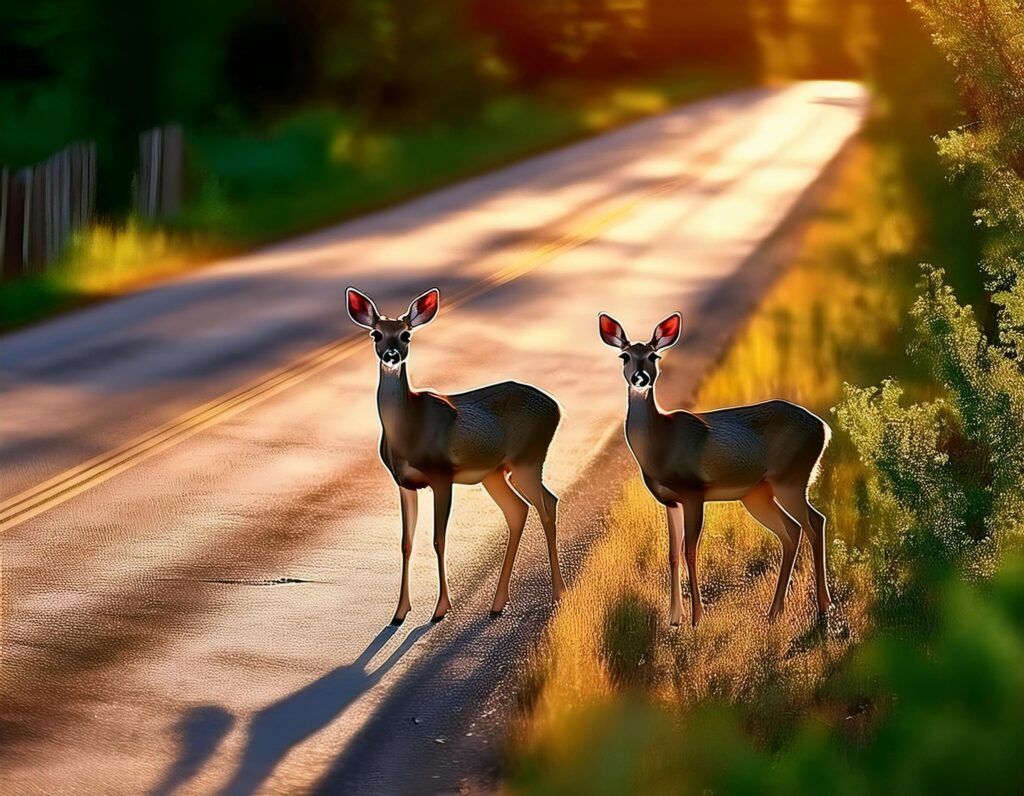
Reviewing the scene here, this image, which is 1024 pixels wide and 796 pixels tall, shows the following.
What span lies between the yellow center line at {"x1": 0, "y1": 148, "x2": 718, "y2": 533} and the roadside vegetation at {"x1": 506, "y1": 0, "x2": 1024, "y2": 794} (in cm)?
425

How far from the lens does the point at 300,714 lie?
10.6 metres

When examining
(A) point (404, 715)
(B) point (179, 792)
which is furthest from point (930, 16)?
(B) point (179, 792)

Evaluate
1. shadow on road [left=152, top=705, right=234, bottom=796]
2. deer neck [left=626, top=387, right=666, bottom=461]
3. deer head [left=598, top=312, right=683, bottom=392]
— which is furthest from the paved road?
deer head [left=598, top=312, right=683, bottom=392]

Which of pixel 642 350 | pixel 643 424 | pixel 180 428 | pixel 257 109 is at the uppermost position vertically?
pixel 642 350

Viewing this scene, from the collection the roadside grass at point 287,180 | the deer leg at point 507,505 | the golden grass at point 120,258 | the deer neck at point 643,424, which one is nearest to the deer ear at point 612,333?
the deer neck at point 643,424

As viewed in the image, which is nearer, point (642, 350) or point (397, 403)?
point (642, 350)

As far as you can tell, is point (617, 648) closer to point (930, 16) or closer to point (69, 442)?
point (930, 16)

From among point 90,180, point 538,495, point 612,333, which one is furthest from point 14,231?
point 612,333

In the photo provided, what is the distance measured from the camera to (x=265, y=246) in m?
31.3

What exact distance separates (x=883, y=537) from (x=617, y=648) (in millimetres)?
2320

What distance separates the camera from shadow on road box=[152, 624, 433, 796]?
9.75 meters

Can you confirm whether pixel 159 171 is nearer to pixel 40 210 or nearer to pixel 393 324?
pixel 40 210

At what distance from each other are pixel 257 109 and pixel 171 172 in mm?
6666

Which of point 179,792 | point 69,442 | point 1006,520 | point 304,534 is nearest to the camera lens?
point 179,792
